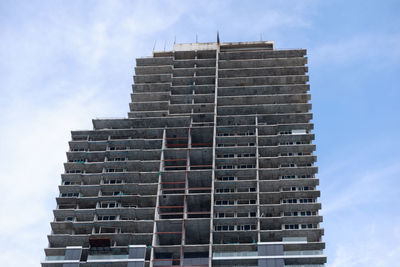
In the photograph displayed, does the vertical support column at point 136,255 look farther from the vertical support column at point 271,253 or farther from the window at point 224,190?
the window at point 224,190

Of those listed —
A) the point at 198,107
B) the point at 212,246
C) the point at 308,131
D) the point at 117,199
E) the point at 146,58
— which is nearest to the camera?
the point at 212,246

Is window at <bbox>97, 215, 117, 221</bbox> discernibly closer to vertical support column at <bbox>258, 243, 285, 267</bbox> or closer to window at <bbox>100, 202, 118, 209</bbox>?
window at <bbox>100, 202, 118, 209</bbox>

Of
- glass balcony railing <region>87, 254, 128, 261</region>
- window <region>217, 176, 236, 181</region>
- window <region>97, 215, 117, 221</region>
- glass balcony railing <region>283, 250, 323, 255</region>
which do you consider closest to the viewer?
glass balcony railing <region>283, 250, 323, 255</region>

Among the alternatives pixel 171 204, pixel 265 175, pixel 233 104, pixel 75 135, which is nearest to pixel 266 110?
pixel 233 104

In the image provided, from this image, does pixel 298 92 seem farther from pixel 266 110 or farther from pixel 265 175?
pixel 265 175

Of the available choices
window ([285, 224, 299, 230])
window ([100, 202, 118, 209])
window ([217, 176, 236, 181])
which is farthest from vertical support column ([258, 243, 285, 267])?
window ([100, 202, 118, 209])

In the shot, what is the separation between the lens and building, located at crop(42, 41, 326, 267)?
98.1 meters

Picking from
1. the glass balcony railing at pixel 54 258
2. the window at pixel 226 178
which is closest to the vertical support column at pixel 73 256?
the glass balcony railing at pixel 54 258

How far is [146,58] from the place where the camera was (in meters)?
138

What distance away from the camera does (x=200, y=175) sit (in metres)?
110

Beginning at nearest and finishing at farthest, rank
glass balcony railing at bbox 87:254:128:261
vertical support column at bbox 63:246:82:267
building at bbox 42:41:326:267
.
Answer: vertical support column at bbox 63:246:82:267 → glass balcony railing at bbox 87:254:128:261 → building at bbox 42:41:326:267

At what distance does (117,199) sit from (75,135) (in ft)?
67.9

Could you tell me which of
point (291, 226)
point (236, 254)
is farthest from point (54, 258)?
point (291, 226)

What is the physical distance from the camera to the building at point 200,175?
322 feet
